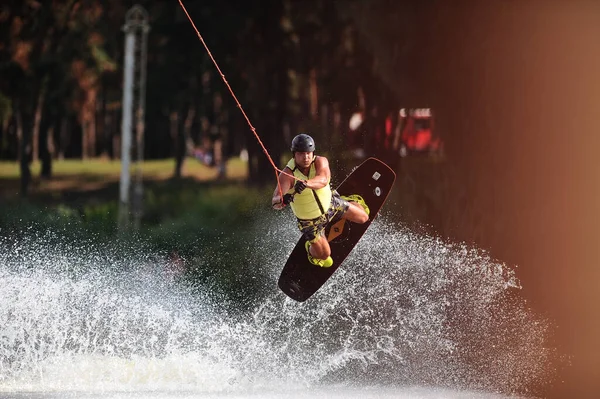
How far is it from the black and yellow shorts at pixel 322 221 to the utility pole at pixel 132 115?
3.04 m

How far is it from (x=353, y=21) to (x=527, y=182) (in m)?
1.73

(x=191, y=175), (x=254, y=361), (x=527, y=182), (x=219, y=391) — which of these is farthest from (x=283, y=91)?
(x=219, y=391)

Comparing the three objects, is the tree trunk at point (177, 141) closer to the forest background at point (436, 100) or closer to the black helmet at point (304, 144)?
the forest background at point (436, 100)

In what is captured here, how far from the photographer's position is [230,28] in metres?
8.33

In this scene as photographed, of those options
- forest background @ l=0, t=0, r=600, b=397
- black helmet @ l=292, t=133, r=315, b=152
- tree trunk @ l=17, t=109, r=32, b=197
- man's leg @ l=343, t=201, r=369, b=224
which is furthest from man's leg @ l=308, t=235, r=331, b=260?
tree trunk @ l=17, t=109, r=32, b=197

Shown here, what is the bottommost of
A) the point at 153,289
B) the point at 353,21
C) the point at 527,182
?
the point at 153,289

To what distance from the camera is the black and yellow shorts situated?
4598 millimetres

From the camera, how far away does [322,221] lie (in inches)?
181

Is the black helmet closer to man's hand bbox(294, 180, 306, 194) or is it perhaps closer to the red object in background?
man's hand bbox(294, 180, 306, 194)

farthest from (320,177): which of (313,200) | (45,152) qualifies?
(45,152)

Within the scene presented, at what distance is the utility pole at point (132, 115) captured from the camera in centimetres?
767

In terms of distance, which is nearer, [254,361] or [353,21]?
[254,361]

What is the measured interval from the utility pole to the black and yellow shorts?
3.04 m

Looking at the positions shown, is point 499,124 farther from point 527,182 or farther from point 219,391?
point 219,391
